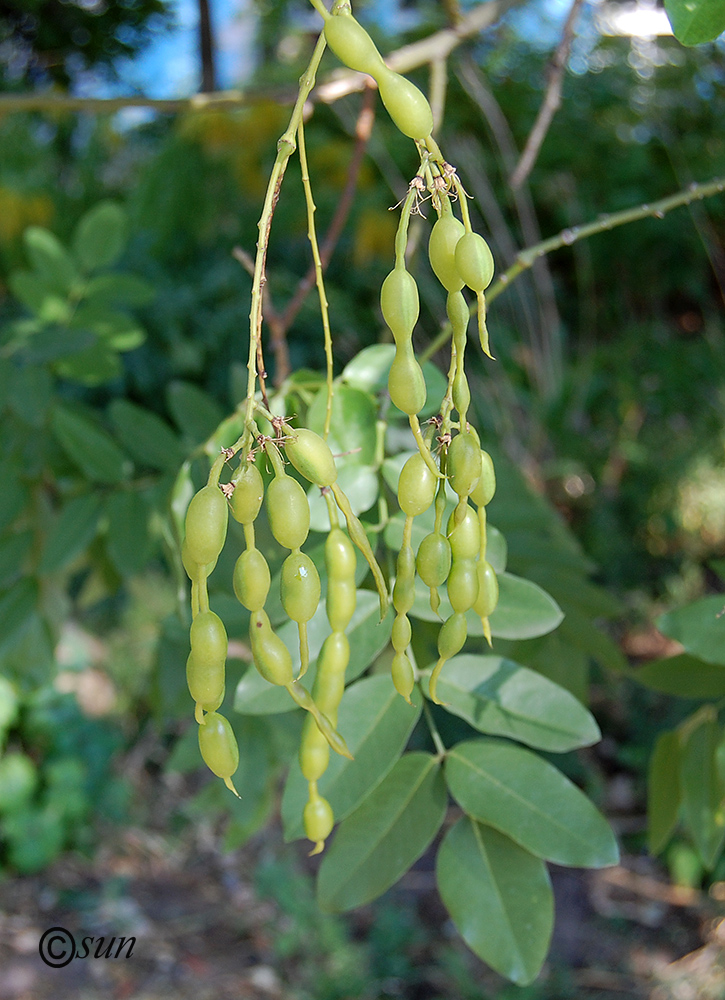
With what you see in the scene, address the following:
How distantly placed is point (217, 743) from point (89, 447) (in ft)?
1.50

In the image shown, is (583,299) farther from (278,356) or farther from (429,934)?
(278,356)

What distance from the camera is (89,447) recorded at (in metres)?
0.71

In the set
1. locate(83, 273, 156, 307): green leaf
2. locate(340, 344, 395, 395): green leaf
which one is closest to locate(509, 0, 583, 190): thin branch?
locate(340, 344, 395, 395): green leaf

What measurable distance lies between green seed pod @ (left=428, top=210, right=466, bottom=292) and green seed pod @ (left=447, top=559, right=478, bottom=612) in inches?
4.1

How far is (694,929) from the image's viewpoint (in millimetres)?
1463

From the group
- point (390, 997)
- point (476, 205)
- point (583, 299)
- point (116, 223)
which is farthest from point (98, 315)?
point (583, 299)

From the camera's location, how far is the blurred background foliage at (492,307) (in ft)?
5.49

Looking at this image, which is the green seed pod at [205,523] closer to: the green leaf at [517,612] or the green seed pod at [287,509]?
the green seed pod at [287,509]

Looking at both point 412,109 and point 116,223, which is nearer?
point 412,109

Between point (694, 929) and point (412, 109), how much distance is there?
5.19 feet

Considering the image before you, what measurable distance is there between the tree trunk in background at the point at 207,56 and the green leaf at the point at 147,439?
132 cm

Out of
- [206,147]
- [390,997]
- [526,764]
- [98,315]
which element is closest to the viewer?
[526,764]

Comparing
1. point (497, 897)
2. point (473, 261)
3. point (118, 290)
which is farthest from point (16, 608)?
point (473, 261)

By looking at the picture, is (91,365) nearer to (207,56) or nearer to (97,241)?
(97,241)
